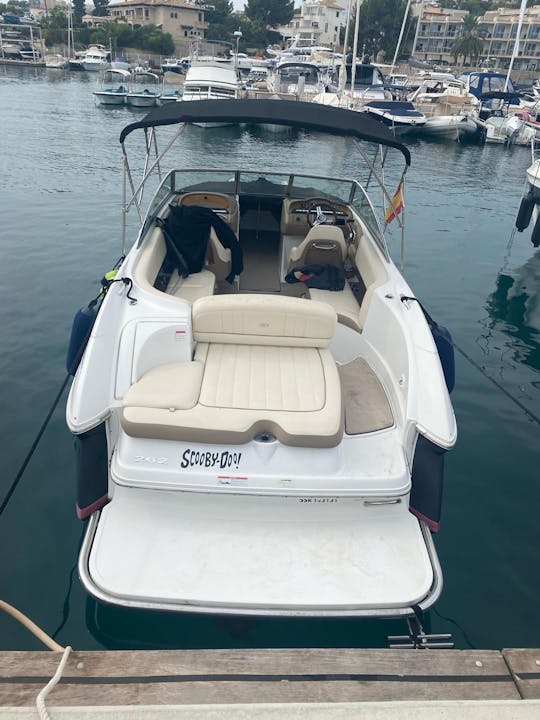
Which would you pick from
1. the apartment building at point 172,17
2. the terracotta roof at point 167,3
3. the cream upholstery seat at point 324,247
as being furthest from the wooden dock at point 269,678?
the terracotta roof at point 167,3

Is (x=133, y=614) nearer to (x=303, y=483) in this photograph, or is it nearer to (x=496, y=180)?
(x=303, y=483)

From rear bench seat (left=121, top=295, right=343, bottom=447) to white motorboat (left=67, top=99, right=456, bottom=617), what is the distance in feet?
0.04

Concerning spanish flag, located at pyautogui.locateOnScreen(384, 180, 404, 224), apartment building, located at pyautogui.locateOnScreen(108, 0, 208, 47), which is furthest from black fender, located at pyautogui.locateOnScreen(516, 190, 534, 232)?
apartment building, located at pyautogui.locateOnScreen(108, 0, 208, 47)

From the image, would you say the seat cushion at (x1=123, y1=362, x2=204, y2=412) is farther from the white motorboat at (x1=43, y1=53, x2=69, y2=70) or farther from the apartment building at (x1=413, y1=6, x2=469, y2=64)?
the apartment building at (x1=413, y1=6, x2=469, y2=64)

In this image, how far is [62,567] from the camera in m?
3.88

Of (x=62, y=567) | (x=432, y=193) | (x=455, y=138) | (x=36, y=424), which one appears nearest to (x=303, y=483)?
(x=62, y=567)

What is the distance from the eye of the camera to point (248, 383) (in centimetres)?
373

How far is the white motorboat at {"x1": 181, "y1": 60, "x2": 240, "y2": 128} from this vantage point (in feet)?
103

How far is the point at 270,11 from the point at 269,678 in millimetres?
115097

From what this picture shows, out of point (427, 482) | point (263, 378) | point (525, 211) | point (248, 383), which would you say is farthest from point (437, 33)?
point (427, 482)

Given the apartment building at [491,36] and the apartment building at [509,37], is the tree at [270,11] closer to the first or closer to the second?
the apartment building at [491,36]

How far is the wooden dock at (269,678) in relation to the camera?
7.44ft

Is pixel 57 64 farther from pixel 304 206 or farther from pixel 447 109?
pixel 304 206

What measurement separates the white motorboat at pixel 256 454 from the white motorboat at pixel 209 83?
99.0ft
